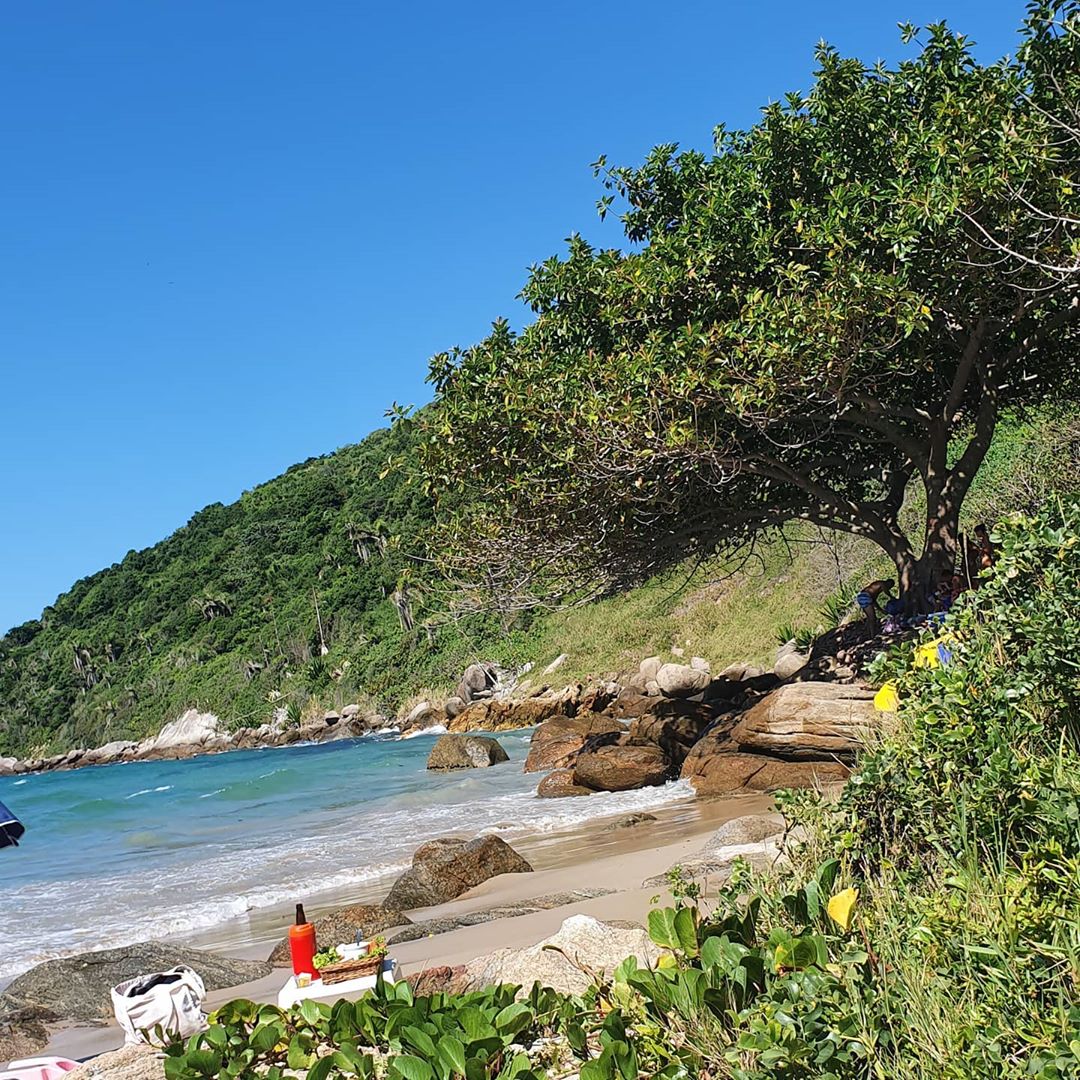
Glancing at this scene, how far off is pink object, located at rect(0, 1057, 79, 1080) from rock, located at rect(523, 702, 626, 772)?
14858mm

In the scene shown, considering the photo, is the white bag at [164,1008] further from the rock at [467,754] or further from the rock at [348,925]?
the rock at [467,754]

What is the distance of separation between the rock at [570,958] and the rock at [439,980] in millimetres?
127

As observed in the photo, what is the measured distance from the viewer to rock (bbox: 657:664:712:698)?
2784 centimetres

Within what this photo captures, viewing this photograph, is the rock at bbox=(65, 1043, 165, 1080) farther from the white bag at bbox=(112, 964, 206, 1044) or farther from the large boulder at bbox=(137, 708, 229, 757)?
the large boulder at bbox=(137, 708, 229, 757)

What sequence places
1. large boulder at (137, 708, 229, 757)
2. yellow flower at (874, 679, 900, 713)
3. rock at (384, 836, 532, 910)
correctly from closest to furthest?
1. yellow flower at (874, 679, 900, 713)
2. rock at (384, 836, 532, 910)
3. large boulder at (137, 708, 229, 757)

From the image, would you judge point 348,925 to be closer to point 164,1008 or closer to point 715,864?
point 715,864

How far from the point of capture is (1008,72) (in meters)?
12.7

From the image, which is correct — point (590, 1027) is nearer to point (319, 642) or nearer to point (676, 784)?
point (676, 784)

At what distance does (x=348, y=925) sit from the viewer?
29.9 ft

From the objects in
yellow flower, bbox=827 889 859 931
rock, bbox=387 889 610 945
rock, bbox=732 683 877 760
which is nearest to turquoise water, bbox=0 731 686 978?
rock, bbox=732 683 877 760

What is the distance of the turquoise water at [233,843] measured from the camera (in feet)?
39.6

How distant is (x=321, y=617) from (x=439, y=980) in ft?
233

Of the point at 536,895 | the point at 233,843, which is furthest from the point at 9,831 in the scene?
the point at 233,843

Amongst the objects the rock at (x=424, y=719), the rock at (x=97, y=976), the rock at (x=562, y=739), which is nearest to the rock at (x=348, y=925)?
the rock at (x=97, y=976)
